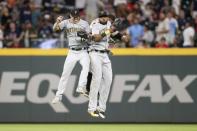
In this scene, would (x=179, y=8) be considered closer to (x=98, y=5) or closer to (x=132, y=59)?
(x=98, y=5)

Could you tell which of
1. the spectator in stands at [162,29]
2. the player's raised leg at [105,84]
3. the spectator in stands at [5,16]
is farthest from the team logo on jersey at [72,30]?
the spectator in stands at [5,16]

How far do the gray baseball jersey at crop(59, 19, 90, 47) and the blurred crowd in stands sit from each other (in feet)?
14.4

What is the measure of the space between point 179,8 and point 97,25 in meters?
8.50

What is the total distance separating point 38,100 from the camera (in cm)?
2527

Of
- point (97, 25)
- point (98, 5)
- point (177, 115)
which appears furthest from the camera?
point (98, 5)

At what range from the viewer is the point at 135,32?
27.0 metres

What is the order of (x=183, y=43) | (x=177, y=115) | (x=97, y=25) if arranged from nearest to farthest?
(x=97, y=25) → (x=177, y=115) → (x=183, y=43)

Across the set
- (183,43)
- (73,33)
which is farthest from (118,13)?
(73,33)

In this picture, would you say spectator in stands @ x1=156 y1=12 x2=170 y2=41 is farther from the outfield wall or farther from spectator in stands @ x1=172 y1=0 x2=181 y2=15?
the outfield wall

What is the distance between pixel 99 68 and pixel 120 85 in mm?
3940

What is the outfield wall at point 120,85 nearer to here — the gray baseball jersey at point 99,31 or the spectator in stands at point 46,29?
the spectator in stands at point 46,29

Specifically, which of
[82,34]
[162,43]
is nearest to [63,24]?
[82,34]

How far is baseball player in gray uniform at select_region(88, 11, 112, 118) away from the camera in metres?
21.2
